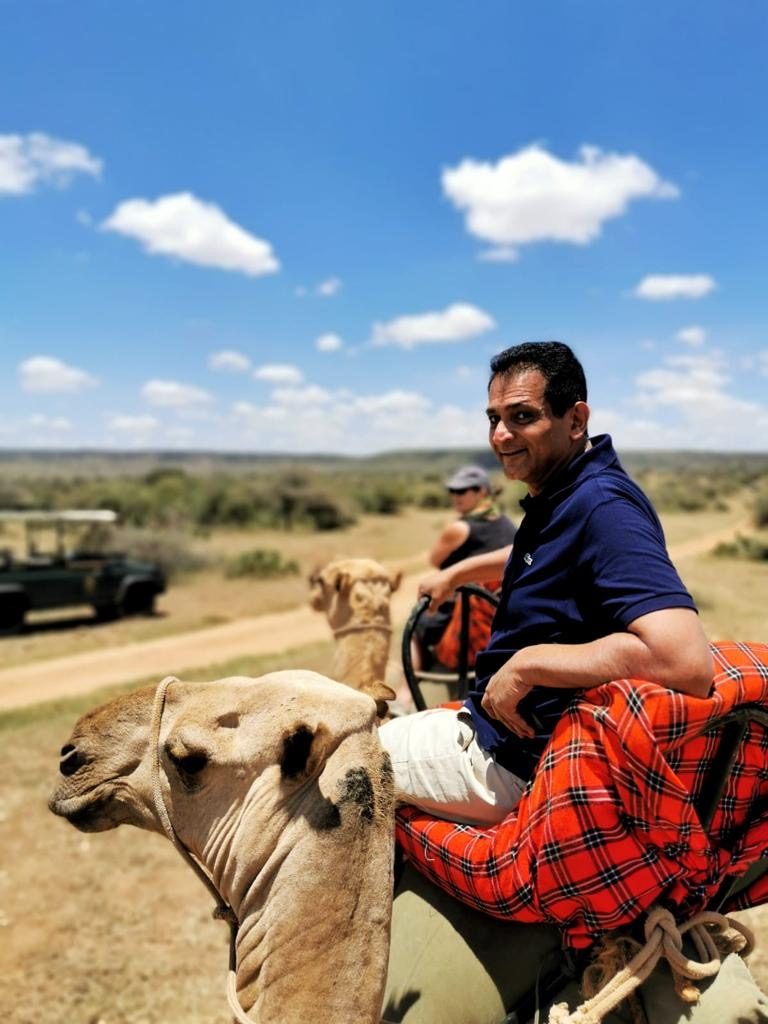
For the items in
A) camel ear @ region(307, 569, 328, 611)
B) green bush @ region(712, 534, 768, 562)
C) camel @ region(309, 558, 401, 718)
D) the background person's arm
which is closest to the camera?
camel @ region(309, 558, 401, 718)

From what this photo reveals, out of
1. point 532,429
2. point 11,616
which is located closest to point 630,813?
point 532,429

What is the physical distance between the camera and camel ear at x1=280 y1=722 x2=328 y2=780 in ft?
5.95

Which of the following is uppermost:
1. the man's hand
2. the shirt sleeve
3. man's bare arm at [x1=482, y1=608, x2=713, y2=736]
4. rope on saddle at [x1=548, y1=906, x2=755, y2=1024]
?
the shirt sleeve

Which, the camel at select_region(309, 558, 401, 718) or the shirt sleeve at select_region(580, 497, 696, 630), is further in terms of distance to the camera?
the camel at select_region(309, 558, 401, 718)

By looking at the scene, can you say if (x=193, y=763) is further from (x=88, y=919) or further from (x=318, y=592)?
(x=88, y=919)

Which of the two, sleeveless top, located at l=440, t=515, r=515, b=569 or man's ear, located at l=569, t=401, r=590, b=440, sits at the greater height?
man's ear, located at l=569, t=401, r=590, b=440

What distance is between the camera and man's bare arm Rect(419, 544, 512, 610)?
343cm

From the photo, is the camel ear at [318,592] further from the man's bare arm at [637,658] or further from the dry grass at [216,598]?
the man's bare arm at [637,658]

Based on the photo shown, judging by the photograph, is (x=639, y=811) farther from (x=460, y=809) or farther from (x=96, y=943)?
(x=96, y=943)

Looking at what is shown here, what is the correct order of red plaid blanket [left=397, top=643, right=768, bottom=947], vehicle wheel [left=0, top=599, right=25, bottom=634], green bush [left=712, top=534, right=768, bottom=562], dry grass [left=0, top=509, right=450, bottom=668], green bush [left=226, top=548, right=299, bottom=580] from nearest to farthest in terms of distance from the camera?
red plaid blanket [left=397, top=643, right=768, bottom=947]
dry grass [left=0, top=509, right=450, bottom=668]
vehicle wheel [left=0, top=599, right=25, bottom=634]
green bush [left=226, top=548, right=299, bottom=580]
green bush [left=712, top=534, right=768, bottom=562]

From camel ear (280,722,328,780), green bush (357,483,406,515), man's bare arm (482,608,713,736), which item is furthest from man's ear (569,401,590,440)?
green bush (357,483,406,515)

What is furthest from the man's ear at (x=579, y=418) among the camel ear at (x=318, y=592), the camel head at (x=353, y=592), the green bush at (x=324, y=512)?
the green bush at (x=324, y=512)

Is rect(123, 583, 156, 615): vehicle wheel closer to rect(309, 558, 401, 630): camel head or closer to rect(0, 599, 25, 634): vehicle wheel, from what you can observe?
rect(0, 599, 25, 634): vehicle wheel

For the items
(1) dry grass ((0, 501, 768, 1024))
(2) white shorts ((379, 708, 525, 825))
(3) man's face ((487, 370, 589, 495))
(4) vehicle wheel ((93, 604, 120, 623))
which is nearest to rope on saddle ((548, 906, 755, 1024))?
(2) white shorts ((379, 708, 525, 825))
